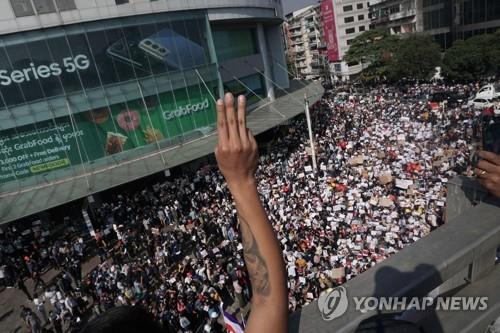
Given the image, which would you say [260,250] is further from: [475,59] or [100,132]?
[475,59]

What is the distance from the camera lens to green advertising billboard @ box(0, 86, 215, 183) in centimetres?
1880

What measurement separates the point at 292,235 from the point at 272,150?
12.8 m

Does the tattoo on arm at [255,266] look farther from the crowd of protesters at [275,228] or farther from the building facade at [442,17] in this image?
the building facade at [442,17]

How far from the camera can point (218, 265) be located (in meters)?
11.6

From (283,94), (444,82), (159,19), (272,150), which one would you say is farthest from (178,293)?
(444,82)

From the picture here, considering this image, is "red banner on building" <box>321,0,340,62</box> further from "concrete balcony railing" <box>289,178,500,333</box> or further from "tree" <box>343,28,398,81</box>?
"concrete balcony railing" <box>289,178,500,333</box>

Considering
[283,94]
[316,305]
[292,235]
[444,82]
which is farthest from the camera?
[444,82]

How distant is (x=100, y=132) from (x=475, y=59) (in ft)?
115

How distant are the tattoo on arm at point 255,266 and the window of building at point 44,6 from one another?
21.6 meters

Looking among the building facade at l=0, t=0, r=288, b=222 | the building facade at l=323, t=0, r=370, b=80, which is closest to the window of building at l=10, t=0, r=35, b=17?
the building facade at l=0, t=0, r=288, b=222

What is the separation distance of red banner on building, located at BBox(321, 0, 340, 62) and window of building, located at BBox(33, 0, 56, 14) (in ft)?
186

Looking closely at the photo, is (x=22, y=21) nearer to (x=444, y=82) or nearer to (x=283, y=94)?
(x=283, y=94)

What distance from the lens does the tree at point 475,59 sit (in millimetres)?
32844

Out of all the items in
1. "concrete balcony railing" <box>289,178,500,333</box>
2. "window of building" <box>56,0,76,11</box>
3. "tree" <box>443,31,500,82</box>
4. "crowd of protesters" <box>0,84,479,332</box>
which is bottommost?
"crowd of protesters" <box>0,84,479,332</box>
